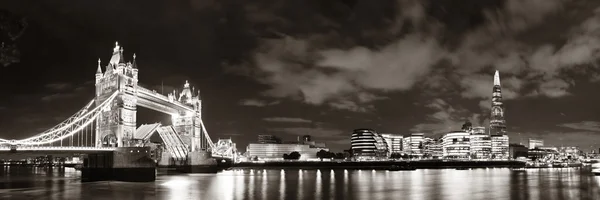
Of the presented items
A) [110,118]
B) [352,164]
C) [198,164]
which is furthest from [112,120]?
[352,164]

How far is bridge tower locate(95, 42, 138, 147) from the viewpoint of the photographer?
200ft

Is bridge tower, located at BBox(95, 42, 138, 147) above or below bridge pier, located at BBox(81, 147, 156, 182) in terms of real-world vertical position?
above

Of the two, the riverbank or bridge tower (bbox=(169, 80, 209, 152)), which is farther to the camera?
the riverbank

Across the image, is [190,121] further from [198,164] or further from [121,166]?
[121,166]

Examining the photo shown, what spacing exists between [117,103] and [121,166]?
9.01 metres

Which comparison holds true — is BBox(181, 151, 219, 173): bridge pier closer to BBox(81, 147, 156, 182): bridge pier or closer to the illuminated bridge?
the illuminated bridge

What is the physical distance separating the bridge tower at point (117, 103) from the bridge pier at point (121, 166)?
97.1 inches

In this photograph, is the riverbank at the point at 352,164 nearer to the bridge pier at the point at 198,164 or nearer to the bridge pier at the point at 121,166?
the bridge pier at the point at 198,164

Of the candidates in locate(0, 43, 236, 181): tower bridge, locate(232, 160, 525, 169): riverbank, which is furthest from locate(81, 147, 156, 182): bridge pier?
locate(232, 160, 525, 169): riverbank

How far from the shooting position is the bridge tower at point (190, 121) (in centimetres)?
9418

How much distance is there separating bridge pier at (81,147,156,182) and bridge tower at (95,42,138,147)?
97.1 inches

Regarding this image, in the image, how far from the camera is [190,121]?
9575 cm

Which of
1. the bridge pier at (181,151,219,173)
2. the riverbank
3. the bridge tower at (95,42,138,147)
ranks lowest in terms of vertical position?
the riverbank

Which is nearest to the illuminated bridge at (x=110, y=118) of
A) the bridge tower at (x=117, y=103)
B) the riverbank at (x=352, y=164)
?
the bridge tower at (x=117, y=103)
